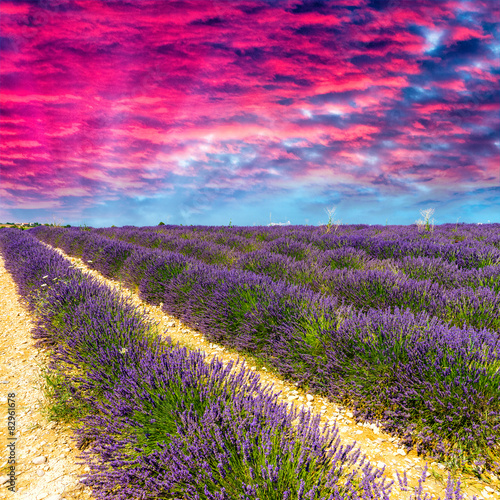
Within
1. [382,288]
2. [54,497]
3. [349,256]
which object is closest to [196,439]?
[54,497]

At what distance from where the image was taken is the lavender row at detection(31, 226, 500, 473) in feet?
7.02

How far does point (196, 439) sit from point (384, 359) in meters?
1.67

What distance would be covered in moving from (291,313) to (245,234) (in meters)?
9.55

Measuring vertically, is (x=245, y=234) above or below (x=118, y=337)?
above

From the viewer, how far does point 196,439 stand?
1656 mm

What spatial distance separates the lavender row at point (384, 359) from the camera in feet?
7.02

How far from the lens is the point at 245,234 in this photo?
13.0 metres

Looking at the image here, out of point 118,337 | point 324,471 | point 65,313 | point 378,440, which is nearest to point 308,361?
point 378,440

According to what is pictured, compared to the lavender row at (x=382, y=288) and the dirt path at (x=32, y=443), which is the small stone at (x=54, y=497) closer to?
the dirt path at (x=32, y=443)

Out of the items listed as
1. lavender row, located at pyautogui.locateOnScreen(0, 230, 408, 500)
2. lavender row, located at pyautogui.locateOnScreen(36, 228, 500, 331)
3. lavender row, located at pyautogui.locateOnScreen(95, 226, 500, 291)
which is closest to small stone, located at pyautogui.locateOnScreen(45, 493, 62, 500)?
lavender row, located at pyautogui.locateOnScreen(0, 230, 408, 500)

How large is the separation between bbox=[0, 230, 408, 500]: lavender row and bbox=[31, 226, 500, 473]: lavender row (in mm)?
423

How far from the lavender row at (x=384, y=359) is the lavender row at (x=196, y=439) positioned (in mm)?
423

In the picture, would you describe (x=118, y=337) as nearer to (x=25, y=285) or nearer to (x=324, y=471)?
(x=324, y=471)

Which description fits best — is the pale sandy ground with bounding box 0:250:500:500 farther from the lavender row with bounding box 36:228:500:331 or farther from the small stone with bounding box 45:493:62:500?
the lavender row with bounding box 36:228:500:331
